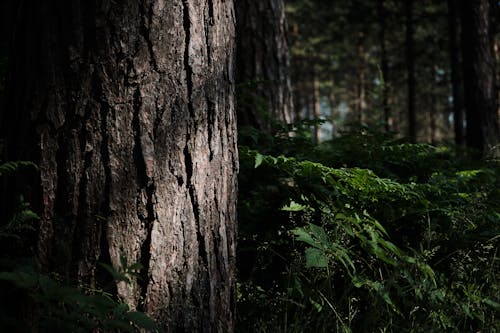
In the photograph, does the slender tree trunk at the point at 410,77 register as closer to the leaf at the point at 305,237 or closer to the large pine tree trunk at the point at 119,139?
the leaf at the point at 305,237

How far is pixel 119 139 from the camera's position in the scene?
6.32 feet

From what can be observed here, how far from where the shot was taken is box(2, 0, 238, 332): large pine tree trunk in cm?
191

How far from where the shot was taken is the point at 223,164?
2.22 meters

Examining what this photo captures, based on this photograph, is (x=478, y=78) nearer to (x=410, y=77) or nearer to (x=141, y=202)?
(x=141, y=202)

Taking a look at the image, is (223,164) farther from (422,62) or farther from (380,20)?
(422,62)

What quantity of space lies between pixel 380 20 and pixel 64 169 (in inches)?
629

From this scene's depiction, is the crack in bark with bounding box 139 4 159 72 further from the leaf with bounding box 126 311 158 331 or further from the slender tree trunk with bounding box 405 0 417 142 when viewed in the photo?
the slender tree trunk with bounding box 405 0 417 142

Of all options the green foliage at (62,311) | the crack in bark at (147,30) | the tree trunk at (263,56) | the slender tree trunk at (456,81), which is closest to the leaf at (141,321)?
the green foliage at (62,311)

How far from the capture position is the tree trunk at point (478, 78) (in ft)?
23.0

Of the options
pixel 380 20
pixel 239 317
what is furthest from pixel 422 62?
pixel 239 317

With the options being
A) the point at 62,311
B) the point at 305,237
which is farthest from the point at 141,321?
the point at 305,237

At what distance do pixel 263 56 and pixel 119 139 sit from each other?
10.4 feet

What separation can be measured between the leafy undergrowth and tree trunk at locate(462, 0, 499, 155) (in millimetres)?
4196

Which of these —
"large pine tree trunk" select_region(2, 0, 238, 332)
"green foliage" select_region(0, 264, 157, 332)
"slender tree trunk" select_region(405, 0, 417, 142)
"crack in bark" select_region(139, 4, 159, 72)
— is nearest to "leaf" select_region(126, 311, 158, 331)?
"green foliage" select_region(0, 264, 157, 332)
